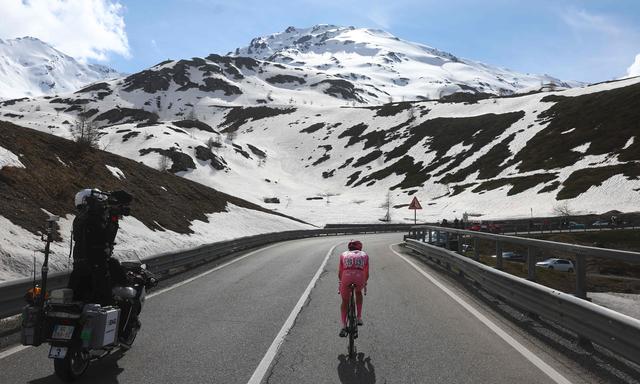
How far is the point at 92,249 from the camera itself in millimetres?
5801

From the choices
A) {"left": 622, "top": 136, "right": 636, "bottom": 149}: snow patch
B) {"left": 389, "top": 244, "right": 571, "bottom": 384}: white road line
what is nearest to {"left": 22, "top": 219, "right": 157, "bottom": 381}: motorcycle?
{"left": 389, "top": 244, "right": 571, "bottom": 384}: white road line

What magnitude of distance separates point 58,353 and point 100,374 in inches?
28.4

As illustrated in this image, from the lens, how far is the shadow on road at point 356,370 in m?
5.59

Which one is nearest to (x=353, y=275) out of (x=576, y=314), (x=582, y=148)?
(x=576, y=314)

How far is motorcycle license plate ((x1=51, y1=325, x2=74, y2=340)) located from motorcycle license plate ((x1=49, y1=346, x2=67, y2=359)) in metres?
0.11

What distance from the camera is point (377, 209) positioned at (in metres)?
84.6

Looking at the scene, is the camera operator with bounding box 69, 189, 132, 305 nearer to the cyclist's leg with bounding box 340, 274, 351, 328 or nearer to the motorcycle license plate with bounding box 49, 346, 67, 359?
the motorcycle license plate with bounding box 49, 346, 67, 359

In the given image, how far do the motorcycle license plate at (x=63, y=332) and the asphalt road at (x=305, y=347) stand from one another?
1.90 ft

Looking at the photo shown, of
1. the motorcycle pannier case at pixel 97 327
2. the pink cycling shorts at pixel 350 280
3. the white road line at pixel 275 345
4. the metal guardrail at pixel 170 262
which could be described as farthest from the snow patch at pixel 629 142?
the motorcycle pannier case at pixel 97 327

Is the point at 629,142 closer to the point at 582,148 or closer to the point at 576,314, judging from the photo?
the point at 582,148

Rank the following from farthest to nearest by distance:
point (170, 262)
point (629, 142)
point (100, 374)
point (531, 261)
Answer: point (629, 142) < point (170, 262) < point (531, 261) < point (100, 374)

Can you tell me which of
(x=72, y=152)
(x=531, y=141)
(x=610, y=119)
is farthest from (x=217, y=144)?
(x=72, y=152)

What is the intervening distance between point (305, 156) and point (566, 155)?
76315 millimetres

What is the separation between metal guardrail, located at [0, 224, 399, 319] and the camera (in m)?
7.58
